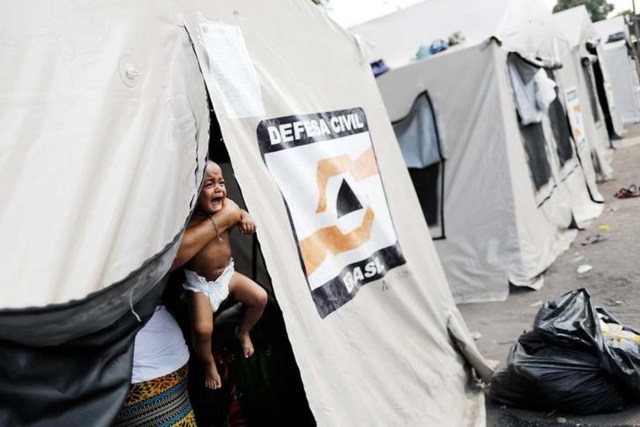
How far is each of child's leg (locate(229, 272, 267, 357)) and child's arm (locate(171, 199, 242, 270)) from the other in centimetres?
33

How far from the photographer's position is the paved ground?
3.30 m

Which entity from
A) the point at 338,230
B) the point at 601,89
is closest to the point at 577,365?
the point at 338,230

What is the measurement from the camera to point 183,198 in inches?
69.6

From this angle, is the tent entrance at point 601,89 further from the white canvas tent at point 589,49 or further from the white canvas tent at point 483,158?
the white canvas tent at point 483,158

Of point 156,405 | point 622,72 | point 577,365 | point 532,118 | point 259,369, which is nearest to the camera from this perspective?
point 156,405

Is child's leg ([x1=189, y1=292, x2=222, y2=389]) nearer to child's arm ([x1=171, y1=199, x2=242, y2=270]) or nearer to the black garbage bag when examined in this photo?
child's arm ([x1=171, y1=199, x2=242, y2=270])

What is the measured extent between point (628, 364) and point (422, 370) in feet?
3.60

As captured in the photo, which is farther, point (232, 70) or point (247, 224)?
point (232, 70)

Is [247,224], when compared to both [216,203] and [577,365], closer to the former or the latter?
[216,203]

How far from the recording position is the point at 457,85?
5.68m

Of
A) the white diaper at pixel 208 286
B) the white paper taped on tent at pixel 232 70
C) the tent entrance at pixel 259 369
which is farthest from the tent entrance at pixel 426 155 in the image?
the white diaper at pixel 208 286

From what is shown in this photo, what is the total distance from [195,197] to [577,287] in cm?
454

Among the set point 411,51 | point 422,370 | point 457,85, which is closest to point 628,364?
point 422,370

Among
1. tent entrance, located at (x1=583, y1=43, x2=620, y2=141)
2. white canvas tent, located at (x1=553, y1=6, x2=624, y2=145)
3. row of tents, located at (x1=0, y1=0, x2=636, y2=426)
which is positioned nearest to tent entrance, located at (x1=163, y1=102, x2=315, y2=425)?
row of tents, located at (x1=0, y1=0, x2=636, y2=426)
